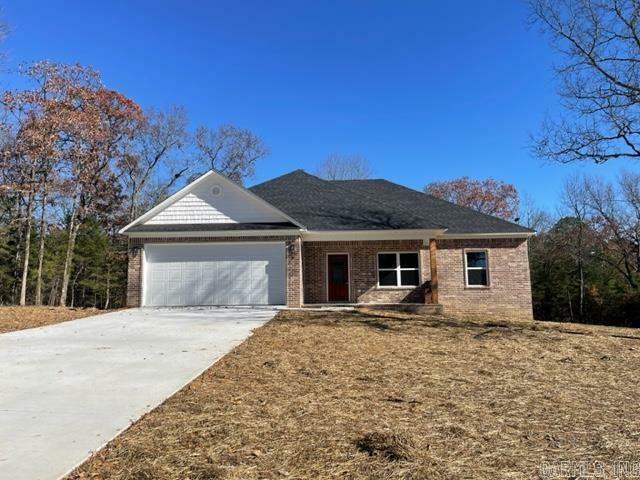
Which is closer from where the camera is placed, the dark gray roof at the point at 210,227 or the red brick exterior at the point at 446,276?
the dark gray roof at the point at 210,227

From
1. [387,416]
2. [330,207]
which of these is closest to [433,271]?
[330,207]

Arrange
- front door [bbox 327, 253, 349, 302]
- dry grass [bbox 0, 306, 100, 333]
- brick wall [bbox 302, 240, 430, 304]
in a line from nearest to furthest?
dry grass [bbox 0, 306, 100, 333]
brick wall [bbox 302, 240, 430, 304]
front door [bbox 327, 253, 349, 302]

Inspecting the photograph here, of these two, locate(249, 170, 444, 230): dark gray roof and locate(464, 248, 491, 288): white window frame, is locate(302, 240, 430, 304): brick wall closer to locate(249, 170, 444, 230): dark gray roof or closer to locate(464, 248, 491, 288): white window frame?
locate(249, 170, 444, 230): dark gray roof

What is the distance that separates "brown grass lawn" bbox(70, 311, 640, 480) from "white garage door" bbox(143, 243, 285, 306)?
24.8 feet

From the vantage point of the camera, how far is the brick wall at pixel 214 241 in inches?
604

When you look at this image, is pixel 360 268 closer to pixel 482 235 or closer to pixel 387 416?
pixel 482 235

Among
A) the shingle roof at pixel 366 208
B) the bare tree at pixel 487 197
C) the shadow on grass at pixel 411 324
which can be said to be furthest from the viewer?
the bare tree at pixel 487 197

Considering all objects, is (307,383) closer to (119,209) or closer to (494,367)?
(494,367)

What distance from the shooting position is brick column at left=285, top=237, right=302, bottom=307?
50.2 feet

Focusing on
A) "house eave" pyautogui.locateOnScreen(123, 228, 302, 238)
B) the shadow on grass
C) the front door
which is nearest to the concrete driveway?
the shadow on grass

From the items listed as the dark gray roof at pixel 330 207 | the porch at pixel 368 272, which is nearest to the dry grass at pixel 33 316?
the porch at pixel 368 272

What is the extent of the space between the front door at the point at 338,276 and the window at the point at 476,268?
4954 millimetres

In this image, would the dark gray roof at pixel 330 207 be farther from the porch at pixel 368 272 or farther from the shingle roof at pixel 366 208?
the porch at pixel 368 272

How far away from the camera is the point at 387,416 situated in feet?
14.3
